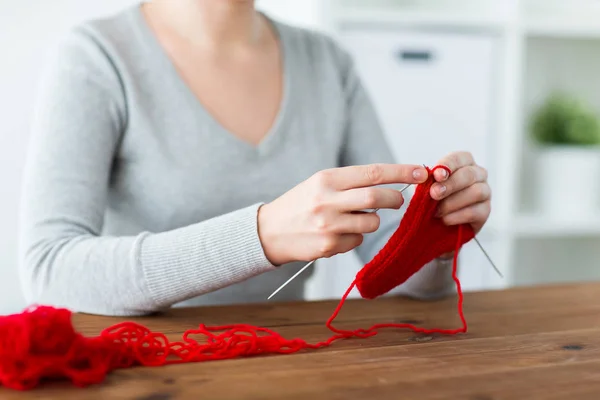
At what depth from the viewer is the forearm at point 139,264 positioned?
79 centimetres

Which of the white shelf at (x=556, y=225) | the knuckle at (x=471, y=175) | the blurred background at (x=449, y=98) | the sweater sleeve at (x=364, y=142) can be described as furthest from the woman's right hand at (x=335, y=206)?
the white shelf at (x=556, y=225)

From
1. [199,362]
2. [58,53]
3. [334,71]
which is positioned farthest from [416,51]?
[199,362]

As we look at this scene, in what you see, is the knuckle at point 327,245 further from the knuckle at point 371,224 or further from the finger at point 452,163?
the finger at point 452,163

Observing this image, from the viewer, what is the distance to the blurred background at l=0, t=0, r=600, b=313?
171cm

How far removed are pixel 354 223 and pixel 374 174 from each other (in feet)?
0.19

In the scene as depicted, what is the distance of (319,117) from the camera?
1201mm

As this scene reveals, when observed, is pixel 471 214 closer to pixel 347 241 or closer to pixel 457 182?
pixel 457 182

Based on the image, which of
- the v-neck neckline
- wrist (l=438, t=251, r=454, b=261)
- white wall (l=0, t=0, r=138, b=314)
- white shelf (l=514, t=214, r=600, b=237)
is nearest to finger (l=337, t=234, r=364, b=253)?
Answer: wrist (l=438, t=251, r=454, b=261)

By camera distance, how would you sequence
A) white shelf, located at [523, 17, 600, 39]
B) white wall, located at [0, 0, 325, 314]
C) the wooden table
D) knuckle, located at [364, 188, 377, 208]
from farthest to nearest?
white shelf, located at [523, 17, 600, 39]
white wall, located at [0, 0, 325, 314]
knuckle, located at [364, 188, 377, 208]
the wooden table

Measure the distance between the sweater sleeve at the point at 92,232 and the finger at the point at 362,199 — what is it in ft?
0.37

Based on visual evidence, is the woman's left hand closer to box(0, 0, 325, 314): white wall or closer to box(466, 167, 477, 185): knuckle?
box(466, 167, 477, 185): knuckle

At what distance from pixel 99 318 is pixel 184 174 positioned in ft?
0.97

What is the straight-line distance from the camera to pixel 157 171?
1.04 metres

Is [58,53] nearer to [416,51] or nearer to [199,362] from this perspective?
[199,362]
